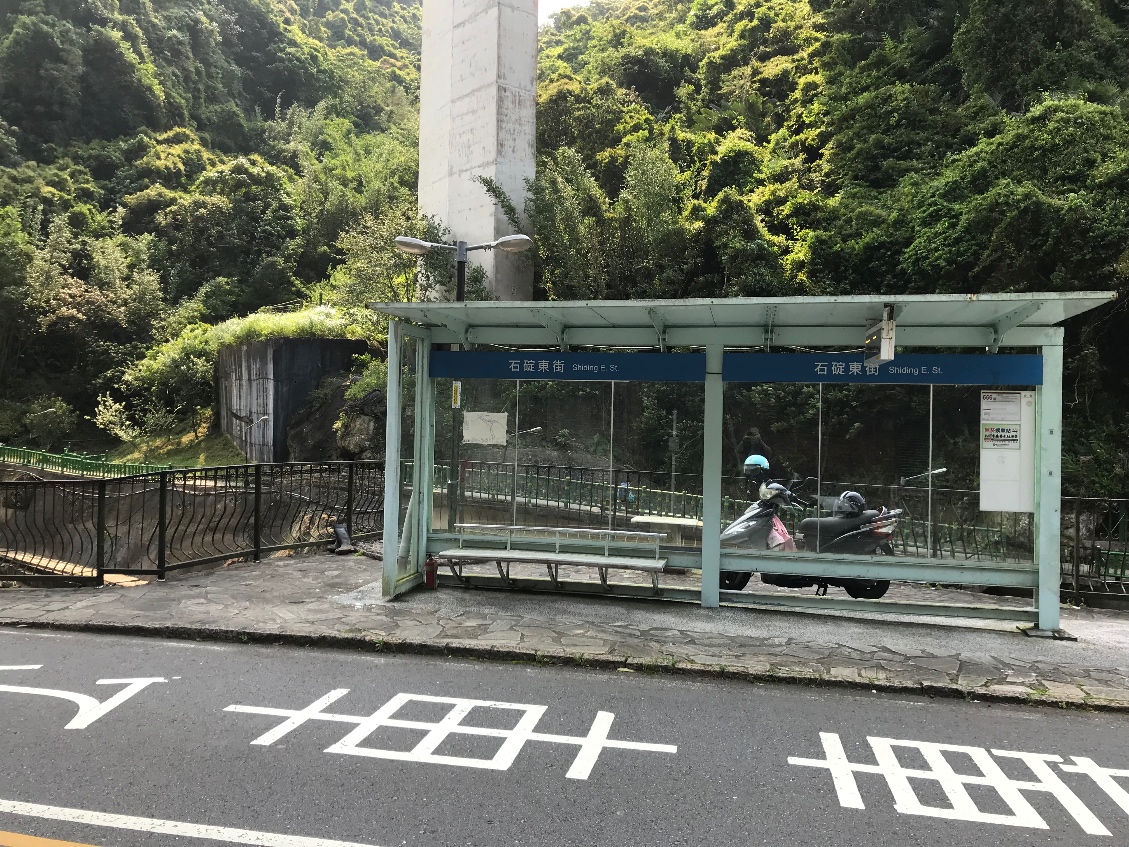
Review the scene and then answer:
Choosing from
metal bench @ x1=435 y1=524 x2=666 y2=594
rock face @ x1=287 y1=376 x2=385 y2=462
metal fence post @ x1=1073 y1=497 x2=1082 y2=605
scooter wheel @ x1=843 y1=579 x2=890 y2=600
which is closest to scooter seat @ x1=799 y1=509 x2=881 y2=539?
scooter wheel @ x1=843 y1=579 x2=890 y2=600

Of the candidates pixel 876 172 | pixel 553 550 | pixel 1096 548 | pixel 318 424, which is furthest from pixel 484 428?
pixel 876 172

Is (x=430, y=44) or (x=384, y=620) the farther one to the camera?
(x=430, y=44)

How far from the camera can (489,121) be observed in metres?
22.9

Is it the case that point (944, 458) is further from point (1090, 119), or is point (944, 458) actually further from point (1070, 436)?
point (1090, 119)

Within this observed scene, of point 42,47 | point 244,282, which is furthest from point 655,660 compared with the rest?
point 42,47

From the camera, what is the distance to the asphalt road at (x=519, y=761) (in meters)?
3.44

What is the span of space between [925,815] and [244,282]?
42.4 meters

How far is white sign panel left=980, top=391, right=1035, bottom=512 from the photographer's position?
7.06m

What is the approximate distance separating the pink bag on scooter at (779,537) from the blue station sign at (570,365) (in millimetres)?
1796

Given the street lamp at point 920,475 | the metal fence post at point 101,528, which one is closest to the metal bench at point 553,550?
the street lamp at point 920,475

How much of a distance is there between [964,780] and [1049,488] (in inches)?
160

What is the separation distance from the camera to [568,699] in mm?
Answer: 5195

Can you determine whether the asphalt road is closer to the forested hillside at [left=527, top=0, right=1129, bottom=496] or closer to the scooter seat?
the scooter seat

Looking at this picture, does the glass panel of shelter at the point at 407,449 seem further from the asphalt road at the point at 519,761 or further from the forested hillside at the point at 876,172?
the forested hillside at the point at 876,172
